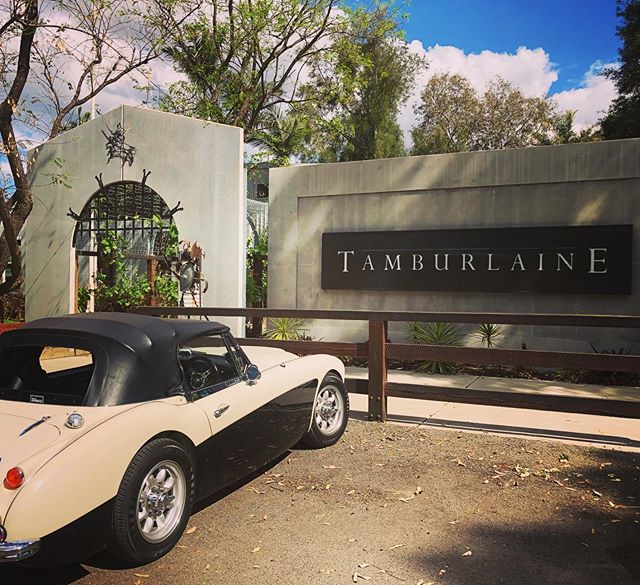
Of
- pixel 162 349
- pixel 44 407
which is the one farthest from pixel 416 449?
pixel 44 407

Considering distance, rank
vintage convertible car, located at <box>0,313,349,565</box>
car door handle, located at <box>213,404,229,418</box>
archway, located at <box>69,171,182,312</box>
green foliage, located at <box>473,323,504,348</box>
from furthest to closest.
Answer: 1. archway, located at <box>69,171,182,312</box>
2. green foliage, located at <box>473,323,504,348</box>
3. car door handle, located at <box>213,404,229,418</box>
4. vintage convertible car, located at <box>0,313,349,565</box>

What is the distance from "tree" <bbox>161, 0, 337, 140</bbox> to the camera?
18.0m

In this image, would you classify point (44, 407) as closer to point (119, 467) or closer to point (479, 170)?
point (119, 467)

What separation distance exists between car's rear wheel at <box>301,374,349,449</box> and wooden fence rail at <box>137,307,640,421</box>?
2.66 feet

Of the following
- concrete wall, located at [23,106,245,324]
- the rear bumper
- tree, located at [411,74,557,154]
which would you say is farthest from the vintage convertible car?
tree, located at [411,74,557,154]

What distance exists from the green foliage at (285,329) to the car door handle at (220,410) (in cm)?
719

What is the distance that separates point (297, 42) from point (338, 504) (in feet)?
59.0

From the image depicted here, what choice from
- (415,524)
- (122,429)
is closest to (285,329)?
(415,524)

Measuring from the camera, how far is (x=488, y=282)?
32.7 feet

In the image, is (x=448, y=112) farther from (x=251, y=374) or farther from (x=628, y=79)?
(x=251, y=374)

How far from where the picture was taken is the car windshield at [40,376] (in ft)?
10.3

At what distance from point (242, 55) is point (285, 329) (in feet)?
41.7

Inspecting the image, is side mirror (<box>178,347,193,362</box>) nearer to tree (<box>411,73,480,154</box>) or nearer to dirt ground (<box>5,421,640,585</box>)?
dirt ground (<box>5,421,640,585</box>)

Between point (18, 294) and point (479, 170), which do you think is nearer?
point (479, 170)
